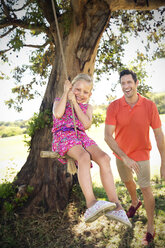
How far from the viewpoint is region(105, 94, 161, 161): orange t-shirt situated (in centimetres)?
330

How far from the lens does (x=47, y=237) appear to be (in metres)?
3.59

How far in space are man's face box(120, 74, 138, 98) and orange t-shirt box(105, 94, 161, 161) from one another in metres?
0.15

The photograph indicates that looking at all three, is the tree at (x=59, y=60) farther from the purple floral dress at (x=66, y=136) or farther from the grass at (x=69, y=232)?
the purple floral dress at (x=66, y=136)

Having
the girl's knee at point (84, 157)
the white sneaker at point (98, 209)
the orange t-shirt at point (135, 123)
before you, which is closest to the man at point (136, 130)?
the orange t-shirt at point (135, 123)

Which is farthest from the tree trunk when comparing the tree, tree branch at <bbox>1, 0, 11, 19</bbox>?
tree branch at <bbox>1, 0, 11, 19</bbox>

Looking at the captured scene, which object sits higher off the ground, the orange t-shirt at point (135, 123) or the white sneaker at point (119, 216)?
the orange t-shirt at point (135, 123)

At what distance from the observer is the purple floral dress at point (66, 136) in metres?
2.65

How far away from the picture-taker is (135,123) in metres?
3.40

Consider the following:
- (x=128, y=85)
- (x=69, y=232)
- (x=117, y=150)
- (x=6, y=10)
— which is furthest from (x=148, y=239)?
(x=6, y=10)

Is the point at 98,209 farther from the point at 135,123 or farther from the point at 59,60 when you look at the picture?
the point at 59,60

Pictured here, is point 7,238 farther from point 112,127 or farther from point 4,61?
point 4,61

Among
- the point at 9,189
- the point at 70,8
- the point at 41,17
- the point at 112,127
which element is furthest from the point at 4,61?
the point at 112,127

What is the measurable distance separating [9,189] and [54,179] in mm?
844

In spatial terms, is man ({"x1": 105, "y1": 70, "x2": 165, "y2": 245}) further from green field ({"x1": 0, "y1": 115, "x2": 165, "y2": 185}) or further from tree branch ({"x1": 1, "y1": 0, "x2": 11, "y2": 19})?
tree branch ({"x1": 1, "y1": 0, "x2": 11, "y2": 19})
